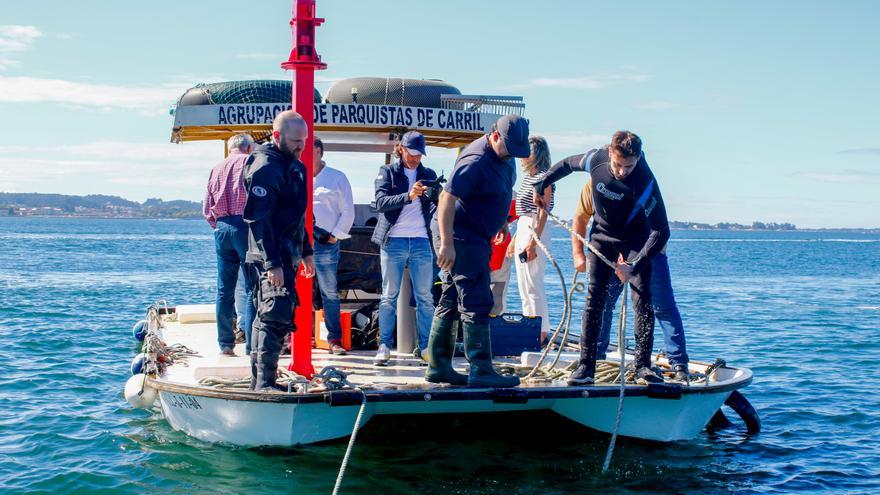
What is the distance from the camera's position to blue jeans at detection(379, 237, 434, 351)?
321 inches

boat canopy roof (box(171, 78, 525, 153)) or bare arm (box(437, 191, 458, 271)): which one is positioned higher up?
boat canopy roof (box(171, 78, 525, 153))

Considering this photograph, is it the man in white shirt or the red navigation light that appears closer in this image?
the red navigation light

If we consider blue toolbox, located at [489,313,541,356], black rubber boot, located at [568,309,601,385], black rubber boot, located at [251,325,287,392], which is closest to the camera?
black rubber boot, located at [251,325,287,392]

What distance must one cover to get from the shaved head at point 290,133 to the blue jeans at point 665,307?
2558mm

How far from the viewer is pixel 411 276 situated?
820 centimetres

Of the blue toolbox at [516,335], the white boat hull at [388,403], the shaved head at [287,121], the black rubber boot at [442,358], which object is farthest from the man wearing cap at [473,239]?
the blue toolbox at [516,335]

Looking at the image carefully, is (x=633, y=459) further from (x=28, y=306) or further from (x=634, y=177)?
(x=28, y=306)

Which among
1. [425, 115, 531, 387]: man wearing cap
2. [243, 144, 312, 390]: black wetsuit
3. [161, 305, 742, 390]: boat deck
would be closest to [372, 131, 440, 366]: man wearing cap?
[161, 305, 742, 390]: boat deck

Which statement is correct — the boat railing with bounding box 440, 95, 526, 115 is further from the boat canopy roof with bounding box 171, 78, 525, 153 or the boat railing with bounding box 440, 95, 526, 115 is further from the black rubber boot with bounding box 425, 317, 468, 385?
the black rubber boot with bounding box 425, 317, 468, 385

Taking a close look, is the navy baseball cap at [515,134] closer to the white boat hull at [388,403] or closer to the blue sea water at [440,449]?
the white boat hull at [388,403]

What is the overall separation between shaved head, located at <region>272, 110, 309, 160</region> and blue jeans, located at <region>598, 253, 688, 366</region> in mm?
2558

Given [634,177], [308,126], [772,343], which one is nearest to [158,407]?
[308,126]

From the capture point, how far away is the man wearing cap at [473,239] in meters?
6.51

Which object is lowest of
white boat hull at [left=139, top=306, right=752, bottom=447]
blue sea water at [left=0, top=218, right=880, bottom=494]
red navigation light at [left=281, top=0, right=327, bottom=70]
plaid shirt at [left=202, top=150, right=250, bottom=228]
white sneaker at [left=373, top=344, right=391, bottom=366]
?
blue sea water at [left=0, top=218, right=880, bottom=494]
